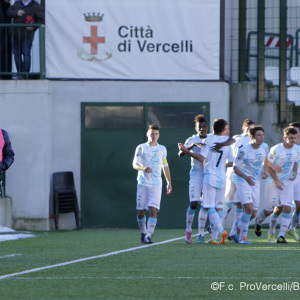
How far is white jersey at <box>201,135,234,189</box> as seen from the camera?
1388cm

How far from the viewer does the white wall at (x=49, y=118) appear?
20.4 metres

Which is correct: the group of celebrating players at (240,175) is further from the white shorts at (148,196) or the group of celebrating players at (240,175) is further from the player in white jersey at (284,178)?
the white shorts at (148,196)

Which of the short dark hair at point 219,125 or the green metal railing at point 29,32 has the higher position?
the green metal railing at point 29,32

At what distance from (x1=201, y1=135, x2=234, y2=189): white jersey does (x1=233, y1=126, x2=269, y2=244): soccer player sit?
21.0 inches

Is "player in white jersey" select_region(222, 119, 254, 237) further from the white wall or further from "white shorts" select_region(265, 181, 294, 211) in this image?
the white wall

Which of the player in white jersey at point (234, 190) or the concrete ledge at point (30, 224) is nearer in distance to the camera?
the player in white jersey at point (234, 190)

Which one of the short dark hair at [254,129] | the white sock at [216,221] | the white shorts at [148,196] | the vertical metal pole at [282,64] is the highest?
the vertical metal pole at [282,64]

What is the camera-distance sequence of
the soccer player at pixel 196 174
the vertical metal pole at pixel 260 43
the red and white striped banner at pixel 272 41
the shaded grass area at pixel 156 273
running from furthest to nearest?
the red and white striped banner at pixel 272 41 < the vertical metal pole at pixel 260 43 < the soccer player at pixel 196 174 < the shaded grass area at pixel 156 273

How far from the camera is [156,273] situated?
8.63 meters

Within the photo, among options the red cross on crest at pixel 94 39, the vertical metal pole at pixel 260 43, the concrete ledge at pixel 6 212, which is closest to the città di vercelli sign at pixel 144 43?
the red cross on crest at pixel 94 39

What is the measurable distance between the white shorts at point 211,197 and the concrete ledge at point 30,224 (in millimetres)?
7184

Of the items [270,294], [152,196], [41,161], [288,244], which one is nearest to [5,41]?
[41,161]

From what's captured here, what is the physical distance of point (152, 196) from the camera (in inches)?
567

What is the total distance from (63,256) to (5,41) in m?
9.95
